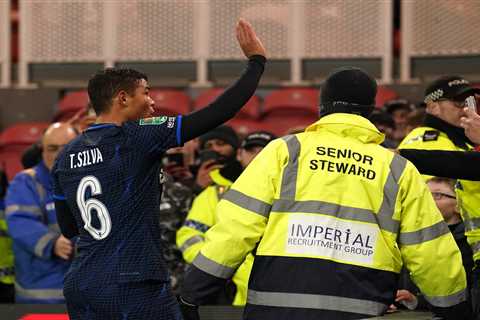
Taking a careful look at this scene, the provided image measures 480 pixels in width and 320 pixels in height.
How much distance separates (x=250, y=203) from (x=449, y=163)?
0.89 metres

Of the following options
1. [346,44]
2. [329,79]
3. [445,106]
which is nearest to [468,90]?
[445,106]

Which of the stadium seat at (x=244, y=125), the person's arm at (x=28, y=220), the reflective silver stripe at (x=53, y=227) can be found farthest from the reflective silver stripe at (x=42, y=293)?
the stadium seat at (x=244, y=125)

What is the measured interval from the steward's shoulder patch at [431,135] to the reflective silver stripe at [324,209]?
1.73m

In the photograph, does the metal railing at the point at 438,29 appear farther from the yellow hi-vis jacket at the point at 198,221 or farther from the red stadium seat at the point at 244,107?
A: the yellow hi-vis jacket at the point at 198,221

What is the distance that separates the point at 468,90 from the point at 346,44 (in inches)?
219

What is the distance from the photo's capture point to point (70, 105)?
1005 centimetres

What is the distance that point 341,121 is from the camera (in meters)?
3.44

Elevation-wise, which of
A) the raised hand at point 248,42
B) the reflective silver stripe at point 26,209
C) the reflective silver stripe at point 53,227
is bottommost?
the reflective silver stripe at point 53,227

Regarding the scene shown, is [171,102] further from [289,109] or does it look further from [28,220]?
[28,220]

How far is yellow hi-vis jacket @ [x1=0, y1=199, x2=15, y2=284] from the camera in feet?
20.9

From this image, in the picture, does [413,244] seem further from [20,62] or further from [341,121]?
[20,62]

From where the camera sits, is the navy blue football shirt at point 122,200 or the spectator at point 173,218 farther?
the spectator at point 173,218

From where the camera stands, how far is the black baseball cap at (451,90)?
16.3 ft

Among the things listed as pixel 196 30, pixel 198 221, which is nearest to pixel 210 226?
pixel 198 221
